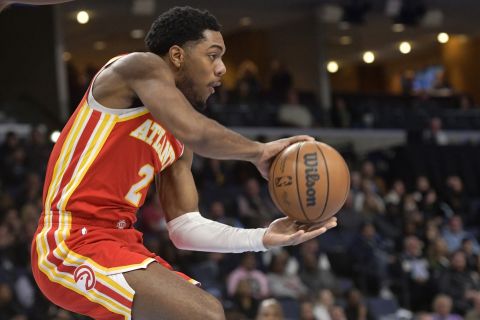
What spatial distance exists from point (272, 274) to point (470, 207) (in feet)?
19.4

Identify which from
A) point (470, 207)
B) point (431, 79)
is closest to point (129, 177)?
point (470, 207)

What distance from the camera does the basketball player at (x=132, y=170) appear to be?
4270 millimetres

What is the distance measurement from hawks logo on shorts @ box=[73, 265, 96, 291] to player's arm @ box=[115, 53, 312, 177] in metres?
0.66

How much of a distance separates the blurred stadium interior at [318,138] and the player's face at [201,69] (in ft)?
18.9

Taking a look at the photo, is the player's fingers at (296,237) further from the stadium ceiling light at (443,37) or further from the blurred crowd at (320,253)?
the stadium ceiling light at (443,37)

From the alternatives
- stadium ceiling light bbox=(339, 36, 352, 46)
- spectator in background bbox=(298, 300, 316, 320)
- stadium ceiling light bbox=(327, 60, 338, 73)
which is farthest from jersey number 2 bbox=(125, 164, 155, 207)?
stadium ceiling light bbox=(327, 60, 338, 73)

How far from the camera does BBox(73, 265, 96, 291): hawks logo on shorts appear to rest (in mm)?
4348

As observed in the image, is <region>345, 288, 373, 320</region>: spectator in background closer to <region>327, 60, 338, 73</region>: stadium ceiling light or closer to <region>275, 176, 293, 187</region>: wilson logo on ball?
<region>275, 176, 293, 187</region>: wilson logo on ball

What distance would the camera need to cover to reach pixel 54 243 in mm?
4445

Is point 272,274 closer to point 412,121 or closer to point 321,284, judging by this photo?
point 321,284

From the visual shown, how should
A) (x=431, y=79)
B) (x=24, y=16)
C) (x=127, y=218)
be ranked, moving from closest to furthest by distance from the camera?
(x=127, y=218)
(x=24, y=16)
(x=431, y=79)

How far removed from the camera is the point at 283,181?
4.37 meters

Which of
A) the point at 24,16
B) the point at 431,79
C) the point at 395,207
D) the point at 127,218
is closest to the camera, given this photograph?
the point at 127,218

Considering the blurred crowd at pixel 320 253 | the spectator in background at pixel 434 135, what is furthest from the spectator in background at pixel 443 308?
the spectator in background at pixel 434 135
